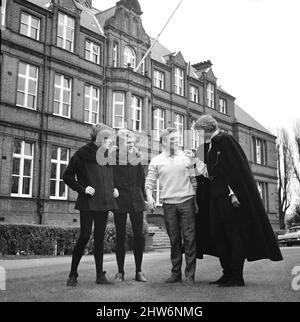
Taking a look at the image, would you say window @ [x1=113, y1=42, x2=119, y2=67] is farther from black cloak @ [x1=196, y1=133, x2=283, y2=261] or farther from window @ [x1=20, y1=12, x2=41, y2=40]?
black cloak @ [x1=196, y1=133, x2=283, y2=261]

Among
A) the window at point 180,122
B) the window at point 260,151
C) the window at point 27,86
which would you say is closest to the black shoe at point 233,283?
the window at point 27,86

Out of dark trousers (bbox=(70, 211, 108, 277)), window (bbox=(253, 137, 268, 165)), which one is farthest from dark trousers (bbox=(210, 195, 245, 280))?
window (bbox=(253, 137, 268, 165))

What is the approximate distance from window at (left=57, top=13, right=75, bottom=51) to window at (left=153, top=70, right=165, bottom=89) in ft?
27.7

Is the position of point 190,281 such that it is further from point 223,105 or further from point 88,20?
point 223,105

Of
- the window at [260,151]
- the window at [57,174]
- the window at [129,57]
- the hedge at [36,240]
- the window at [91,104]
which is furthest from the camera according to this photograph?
the window at [260,151]

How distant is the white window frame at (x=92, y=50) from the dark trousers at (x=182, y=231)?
22207 mm

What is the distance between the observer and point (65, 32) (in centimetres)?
2538

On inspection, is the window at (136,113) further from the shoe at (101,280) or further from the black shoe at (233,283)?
the black shoe at (233,283)

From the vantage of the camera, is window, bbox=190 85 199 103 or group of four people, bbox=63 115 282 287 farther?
window, bbox=190 85 199 103

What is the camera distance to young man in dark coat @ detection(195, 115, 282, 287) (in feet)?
18.0

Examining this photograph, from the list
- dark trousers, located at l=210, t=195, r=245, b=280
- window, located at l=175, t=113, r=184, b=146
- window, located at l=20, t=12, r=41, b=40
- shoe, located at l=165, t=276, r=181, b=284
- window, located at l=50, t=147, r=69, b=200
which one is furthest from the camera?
window, located at l=175, t=113, r=184, b=146

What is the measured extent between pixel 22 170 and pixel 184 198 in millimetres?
17436

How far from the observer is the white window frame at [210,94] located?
38.9 meters

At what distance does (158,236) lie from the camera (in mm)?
24938
